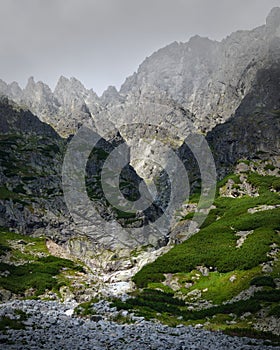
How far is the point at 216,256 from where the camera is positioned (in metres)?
54.9

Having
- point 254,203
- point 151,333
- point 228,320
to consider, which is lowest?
point 228,320

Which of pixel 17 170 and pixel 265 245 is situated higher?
pixel 17 170

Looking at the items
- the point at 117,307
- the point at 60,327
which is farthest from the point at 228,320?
the point at 60,327

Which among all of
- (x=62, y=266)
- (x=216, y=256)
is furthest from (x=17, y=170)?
(x=216, y=256)

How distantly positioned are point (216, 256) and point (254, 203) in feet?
107

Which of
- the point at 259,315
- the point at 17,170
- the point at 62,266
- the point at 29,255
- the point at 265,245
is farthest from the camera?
the point at 17,170

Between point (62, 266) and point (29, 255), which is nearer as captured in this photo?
point (62, 266)

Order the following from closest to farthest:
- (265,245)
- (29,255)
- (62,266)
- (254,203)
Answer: (265,245) < (62,266) < (29,255) < (254,203)

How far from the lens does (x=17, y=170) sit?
15312 cm

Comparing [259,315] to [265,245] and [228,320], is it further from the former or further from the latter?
[265,245]

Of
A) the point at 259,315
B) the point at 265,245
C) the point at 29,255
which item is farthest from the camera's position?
the point at 29,255

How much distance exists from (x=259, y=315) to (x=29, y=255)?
55.6 metres

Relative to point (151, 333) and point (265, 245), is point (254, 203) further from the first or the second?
point (151, 333)

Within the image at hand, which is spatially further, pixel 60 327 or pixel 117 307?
pixel 117 307
